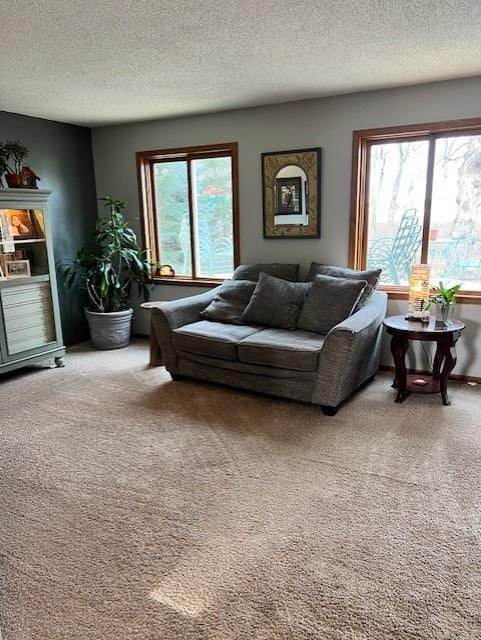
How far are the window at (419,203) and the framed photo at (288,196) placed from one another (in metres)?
0.51

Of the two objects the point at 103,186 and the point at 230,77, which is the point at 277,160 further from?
the point at 103,186

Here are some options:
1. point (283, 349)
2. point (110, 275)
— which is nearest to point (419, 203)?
point (283, 349)

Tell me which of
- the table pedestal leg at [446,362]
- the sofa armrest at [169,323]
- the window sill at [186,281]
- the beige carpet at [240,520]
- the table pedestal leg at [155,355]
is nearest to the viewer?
the beige carpet at [240,520]

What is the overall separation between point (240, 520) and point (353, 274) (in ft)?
7.48

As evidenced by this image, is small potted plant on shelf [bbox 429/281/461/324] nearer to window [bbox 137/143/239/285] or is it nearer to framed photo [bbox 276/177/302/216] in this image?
framed photo [bbox 276/177/302/216]

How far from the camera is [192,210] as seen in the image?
4973mm

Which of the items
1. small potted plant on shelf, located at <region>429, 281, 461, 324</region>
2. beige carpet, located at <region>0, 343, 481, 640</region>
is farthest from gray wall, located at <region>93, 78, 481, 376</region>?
beige carpet, located at <region>0, 343, 481, 640</region>

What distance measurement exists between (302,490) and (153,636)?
1.04m

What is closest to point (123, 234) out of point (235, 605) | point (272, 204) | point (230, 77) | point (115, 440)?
point (272, 204)

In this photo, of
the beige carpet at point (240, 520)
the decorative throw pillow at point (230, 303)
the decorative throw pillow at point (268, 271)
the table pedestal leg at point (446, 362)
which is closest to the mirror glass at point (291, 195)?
the decorative throw pillow at point (268, 271)

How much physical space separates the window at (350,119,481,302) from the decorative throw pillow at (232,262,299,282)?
1.73ft

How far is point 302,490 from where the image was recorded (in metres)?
2.40

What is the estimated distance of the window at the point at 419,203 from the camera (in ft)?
12.2

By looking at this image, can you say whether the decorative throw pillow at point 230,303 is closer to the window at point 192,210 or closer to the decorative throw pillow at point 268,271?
the decorative throw pillow at point 268,271
